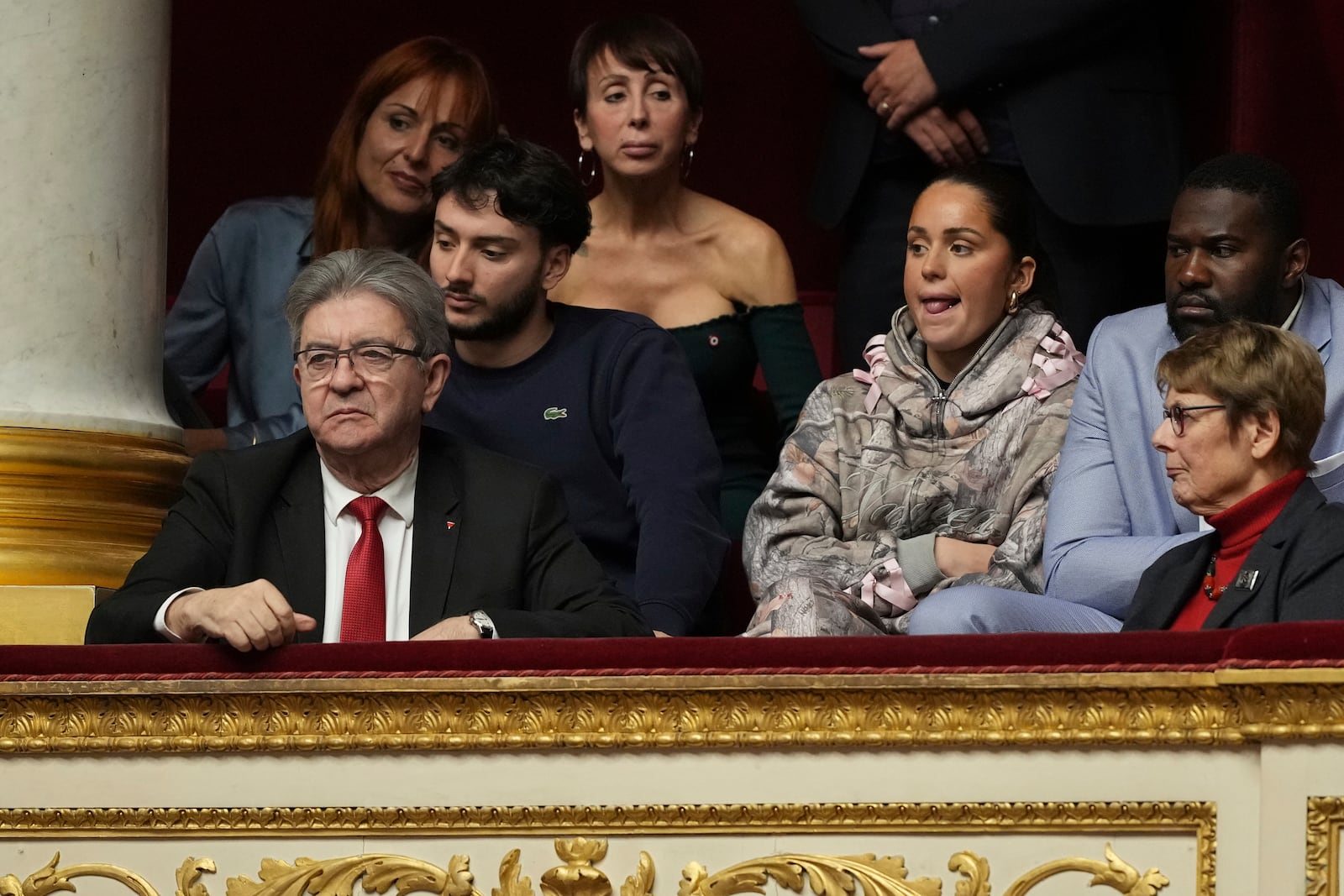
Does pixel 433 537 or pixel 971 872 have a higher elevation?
pixel 433 537

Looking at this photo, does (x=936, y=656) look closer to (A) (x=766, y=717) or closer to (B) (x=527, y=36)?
(A) (x=766, y=717)

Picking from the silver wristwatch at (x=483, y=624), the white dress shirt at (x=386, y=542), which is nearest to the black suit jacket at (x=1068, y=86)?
the white dress shirt at (x=386, y=542)

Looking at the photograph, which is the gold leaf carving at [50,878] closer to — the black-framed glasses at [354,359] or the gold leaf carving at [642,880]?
the gold leaf carving at [642,880]

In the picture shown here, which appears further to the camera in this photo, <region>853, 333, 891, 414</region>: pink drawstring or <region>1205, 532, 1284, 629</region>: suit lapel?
<region>853, 333, 891, 414</region>: pink drawstring

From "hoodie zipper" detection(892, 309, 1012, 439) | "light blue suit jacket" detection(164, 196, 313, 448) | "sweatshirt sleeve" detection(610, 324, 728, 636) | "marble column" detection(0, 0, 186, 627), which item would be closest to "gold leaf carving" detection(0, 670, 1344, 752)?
"marble column" detection(0, 0, 186, 627)

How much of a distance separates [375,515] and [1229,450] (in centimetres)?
106

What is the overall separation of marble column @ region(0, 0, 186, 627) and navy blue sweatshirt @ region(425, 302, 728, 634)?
48 cm

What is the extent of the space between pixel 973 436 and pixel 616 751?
51.8 inches

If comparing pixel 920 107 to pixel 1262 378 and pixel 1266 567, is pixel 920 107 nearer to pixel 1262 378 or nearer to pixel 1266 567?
pixel 1262 378

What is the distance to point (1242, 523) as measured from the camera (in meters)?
2.61

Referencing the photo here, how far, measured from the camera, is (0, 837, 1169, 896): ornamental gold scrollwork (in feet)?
6.90

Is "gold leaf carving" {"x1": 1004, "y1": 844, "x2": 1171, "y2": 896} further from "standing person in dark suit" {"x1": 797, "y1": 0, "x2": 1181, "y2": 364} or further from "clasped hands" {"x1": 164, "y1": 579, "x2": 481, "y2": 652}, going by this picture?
"standing person in dark suit" {"x1": 797, "y1": 0, "x2": 1181, "y2": 364}

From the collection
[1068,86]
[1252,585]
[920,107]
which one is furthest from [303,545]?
[1068,86]

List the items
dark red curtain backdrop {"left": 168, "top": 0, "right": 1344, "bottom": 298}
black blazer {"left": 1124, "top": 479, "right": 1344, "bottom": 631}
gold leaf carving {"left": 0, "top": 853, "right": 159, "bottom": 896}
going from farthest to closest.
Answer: dark red curtain backdrop {"left": 168, "top": 0, "right": 1344, "bottom": 298}
black blazer {"left": 1124, "top": 479, "right": 1344, "bottom": 631}
gold leaf carving {"left": 0, "top": 853, "right": 159, "bottom": 896}
